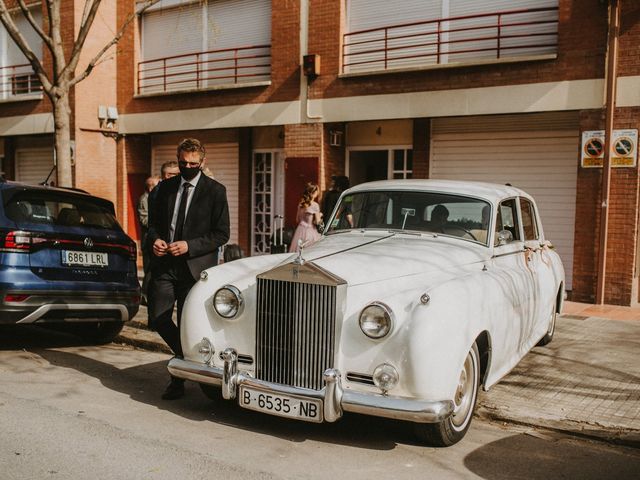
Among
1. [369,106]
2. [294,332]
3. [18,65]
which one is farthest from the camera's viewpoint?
[18,65]

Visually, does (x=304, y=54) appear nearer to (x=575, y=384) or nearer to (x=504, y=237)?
(x=504, y=237)

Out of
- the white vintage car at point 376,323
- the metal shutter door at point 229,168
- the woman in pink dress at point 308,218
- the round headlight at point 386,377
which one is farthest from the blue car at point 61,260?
the metal shutter door at point 229,168

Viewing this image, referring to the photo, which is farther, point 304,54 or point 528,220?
point 304,54

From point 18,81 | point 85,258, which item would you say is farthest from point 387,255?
point 18,81

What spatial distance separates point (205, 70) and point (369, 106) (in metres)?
4.71

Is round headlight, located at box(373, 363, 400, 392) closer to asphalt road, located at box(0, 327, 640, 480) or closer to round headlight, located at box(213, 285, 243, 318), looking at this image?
asphalt road, located at box(0, 327, 640, 480)

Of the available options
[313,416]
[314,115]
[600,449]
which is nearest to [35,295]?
[313,416]

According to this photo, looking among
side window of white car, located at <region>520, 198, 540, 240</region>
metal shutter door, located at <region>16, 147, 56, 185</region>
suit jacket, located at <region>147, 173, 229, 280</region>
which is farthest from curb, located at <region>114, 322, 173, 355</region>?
metal shutter door, located at <region>16, 147, 56, 185</region>

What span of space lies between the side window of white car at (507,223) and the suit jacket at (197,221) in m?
2.37

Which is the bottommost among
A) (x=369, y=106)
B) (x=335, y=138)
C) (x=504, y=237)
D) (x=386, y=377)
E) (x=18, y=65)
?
(x=386, y=377)

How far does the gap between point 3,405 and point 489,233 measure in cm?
414

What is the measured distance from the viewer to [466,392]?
4.74 meters

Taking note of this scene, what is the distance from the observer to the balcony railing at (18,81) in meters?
18.6

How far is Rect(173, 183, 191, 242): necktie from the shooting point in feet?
18.7
